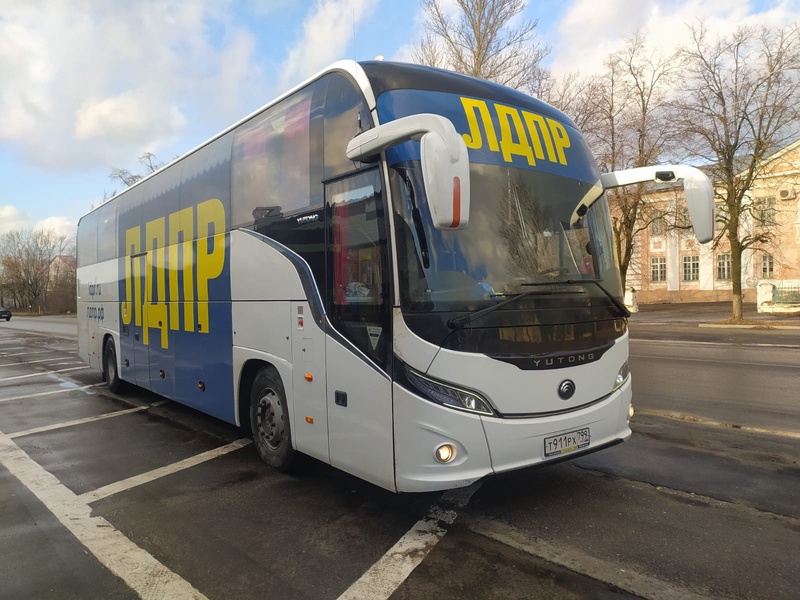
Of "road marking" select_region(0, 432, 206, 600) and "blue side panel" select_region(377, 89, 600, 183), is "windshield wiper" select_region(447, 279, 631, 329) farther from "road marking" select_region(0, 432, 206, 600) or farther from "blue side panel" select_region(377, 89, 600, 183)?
"road marking" select_region(0, 432, 206, 600)

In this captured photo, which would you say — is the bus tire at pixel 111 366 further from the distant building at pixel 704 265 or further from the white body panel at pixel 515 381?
the distant building at pixel 704 265

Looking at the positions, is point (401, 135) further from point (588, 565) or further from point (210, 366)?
point (210, 366)

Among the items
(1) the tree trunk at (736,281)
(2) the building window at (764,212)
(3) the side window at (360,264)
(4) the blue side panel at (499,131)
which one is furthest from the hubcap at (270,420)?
(2) the building window at (764,212)

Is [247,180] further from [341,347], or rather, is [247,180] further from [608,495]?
[608,495]

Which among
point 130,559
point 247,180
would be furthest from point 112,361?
point 130,559

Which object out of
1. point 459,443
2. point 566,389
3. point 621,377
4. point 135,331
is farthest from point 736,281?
point 459,443

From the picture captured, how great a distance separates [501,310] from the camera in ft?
12.2

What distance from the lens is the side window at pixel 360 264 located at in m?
3.85

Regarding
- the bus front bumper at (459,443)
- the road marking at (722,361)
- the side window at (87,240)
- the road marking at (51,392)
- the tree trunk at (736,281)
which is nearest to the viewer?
the bus front bumper at (459,443)

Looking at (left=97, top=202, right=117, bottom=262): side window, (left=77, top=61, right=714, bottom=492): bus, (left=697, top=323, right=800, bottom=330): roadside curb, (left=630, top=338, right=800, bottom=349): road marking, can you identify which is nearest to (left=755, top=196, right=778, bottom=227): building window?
(left=697, top=323, right=800, bottom=330): roadside curb

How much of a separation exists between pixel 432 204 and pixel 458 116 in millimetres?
1311

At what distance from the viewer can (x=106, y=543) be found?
158 inches

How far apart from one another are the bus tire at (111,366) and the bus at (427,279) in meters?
5.65

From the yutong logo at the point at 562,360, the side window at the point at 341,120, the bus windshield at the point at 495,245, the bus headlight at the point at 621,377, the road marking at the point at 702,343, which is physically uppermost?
the side window at the point at 341,120
